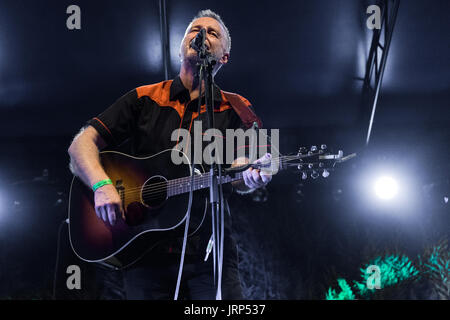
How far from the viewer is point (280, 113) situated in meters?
5.75

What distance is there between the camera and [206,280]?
1.83m

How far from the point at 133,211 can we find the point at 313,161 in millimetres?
984

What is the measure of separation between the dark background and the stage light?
0.39 feet

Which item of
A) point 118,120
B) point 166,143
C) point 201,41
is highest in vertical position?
point 201,41

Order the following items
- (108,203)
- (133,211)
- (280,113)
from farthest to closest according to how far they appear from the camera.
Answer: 1. (280,113)
2. (133,211)
3. (108,203)

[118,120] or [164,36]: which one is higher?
[164,36]

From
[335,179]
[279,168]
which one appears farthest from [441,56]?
[279,168]

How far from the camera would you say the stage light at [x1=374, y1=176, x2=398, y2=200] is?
18.8 feet

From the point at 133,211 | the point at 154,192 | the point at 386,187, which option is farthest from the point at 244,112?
the point at 386,187

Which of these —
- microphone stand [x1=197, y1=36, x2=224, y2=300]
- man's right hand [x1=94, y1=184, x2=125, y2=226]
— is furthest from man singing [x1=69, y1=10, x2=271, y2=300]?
microphone stand [x1=197, y1=36, x2=224, y2=300]

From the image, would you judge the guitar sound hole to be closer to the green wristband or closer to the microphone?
the green wristband

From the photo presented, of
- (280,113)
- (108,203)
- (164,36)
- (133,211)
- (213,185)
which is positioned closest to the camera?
(213,185)

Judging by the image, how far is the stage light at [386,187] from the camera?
574 centimetres

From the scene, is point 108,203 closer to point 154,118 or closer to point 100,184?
point 100,184
